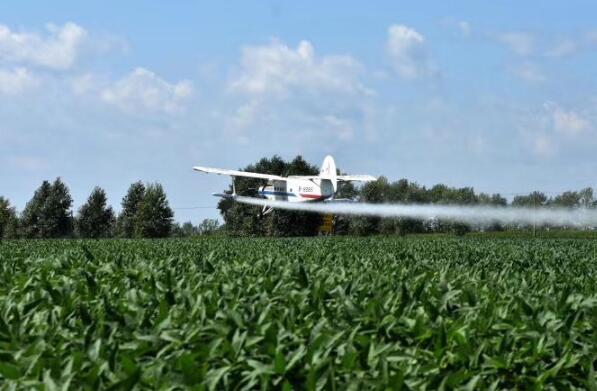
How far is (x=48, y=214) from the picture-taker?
123 meters

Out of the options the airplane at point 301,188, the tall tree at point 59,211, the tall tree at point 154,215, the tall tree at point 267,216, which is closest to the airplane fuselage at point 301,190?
the airplane at point 301,188

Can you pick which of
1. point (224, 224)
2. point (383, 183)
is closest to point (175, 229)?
point (224, 224)

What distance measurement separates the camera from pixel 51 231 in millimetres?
122750

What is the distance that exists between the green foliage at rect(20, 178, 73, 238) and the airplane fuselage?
42.9 metres

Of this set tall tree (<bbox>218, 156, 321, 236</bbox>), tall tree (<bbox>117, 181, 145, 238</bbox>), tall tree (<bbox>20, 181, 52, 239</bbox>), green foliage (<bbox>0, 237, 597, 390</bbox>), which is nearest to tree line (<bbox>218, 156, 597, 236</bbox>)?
tall tree (<bbox>218, 156, 321, 236</bbox>)

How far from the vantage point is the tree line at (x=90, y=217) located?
404 feet

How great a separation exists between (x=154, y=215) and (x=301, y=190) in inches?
1590

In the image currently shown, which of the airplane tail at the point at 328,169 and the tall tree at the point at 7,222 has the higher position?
the airplane tail at the point at 328,169

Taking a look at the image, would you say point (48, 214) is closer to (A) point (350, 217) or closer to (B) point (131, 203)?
(B) point (131, 203)

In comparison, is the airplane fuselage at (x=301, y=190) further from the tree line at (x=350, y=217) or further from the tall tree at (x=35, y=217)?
the tall tree at (x=35, y=217)

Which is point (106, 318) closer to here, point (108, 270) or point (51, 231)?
point (108, 270)

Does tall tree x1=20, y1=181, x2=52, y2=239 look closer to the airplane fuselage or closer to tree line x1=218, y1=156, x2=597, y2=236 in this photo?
tree line x1=218, y1=156, x2=597, y2=236

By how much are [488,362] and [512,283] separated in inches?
170

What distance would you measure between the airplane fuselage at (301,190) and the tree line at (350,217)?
13.4 feet
